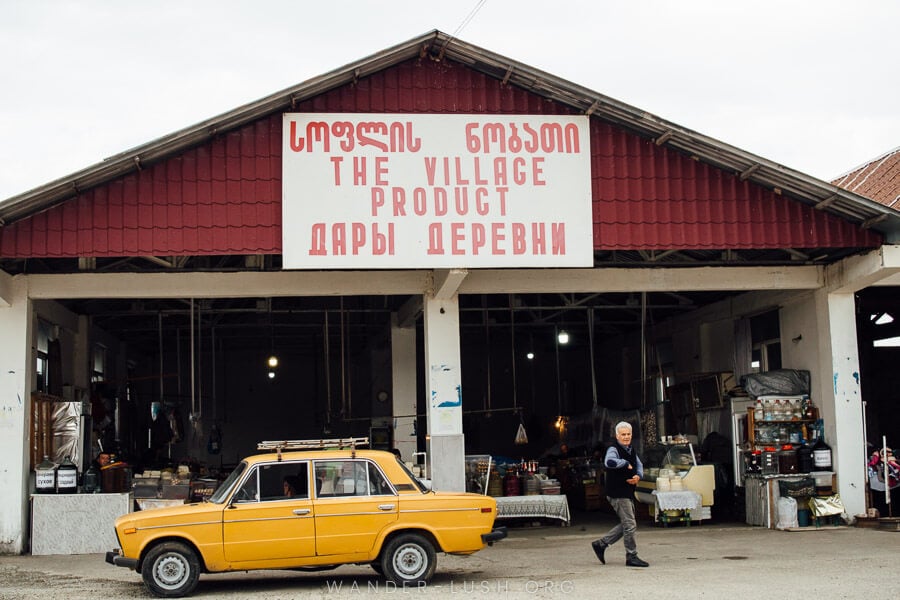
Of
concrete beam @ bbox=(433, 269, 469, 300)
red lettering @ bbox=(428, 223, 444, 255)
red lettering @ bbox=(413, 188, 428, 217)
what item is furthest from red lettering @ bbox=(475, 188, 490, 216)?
concrete beam @ bbox=(433, 269, 469, 300)

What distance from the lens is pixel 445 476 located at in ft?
53.0

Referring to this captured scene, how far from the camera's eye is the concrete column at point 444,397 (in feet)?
53.1

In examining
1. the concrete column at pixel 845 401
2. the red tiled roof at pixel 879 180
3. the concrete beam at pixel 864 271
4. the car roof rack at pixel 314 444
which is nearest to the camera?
the car roof rack at pixel 314 444

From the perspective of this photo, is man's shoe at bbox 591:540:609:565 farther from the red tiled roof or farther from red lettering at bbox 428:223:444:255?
the red tiled roof

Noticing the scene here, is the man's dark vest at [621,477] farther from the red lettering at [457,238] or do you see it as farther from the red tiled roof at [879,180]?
the red tiled roof at [879,180]

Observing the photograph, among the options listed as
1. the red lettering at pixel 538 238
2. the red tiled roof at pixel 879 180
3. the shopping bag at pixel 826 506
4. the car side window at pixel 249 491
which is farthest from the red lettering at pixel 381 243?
the red tiled roof at pixel 879 180

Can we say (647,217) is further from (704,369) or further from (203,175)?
(704,369)

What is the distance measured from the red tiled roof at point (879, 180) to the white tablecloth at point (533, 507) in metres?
7.66

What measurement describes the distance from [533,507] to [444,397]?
3.00 m

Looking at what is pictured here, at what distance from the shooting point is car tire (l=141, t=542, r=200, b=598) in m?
10.8

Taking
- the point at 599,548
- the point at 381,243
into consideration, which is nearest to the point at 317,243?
the point at 381,243

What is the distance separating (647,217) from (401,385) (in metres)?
7.87

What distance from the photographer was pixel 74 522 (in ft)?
51.5

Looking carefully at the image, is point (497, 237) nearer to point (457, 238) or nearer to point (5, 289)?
point (457, 238)
